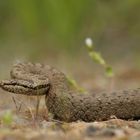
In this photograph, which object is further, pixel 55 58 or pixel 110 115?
pixel 55 58

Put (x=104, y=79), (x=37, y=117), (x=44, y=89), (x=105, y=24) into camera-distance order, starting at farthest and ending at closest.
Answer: (x=105, y=24) → (x=104, y=79) → (x=44, y=89) → (x=37, y=117)

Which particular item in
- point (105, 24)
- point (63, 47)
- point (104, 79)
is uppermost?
point (105, 24)

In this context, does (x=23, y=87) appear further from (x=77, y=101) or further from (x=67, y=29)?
(x=67, y=29)

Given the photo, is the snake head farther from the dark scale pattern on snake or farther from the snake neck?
the snake neck

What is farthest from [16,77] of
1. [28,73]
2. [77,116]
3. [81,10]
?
[81,10]

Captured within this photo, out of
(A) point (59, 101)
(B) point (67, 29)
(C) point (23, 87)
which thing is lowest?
(A) point (59, 101)

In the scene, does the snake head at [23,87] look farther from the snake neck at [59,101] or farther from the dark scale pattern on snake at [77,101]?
the snake neck at [59,101]

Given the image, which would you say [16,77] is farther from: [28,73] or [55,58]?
[55,58]

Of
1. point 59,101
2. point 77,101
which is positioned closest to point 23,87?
point 59,101
